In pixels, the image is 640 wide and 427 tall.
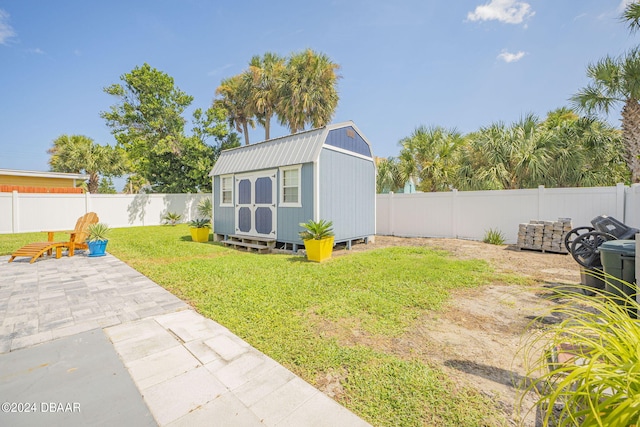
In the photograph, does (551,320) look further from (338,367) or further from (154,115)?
(154,115)

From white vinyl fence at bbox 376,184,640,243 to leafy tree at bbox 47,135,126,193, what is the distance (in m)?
18.0

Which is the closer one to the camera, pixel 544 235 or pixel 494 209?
pixel 544 235

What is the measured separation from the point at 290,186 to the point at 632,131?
1123 cm

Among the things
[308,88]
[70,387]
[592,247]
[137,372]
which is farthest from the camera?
[308,88]

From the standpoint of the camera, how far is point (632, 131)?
862 centimetres

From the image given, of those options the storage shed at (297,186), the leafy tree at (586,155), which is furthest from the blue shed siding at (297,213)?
the leafy tree at (586,155)

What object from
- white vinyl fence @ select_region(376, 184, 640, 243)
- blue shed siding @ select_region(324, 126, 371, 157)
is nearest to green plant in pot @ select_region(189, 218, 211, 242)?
blue shed siding @ select_region(324, 126, 371, 157)

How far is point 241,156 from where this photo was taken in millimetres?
9266

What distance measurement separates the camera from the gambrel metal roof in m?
7.27

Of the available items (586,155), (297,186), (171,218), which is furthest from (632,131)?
(171,218)

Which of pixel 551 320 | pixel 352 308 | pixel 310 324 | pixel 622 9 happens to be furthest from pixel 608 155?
pixel 310 324

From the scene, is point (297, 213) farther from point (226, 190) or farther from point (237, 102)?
point (237, 102)

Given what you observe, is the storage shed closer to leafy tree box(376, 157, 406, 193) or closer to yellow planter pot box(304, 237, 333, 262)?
yellow planter pot box(304, 237, 333, 262)

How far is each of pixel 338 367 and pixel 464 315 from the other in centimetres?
201
